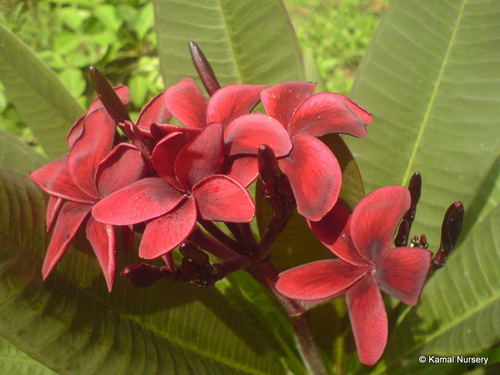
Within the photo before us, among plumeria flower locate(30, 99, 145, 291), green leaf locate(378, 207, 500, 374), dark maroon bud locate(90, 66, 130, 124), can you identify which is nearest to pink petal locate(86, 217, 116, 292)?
plumeria flower locate(30, 99, 145, 291)

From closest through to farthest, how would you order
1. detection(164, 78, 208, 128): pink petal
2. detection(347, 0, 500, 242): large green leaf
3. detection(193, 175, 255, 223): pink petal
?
detection(193, 175, 255, 223): pink petal < detection(164, 78, 208, 128): pink petal < detection(347, 0, 500, 242): large green leaf

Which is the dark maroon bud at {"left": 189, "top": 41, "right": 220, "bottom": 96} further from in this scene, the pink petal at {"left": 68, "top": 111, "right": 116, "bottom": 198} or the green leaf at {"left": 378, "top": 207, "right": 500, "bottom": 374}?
the green leaf at {"left": 378, "top": 207, "right": 500, "bottom": 374}

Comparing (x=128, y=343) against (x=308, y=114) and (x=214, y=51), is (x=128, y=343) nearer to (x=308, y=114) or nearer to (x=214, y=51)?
(x=308, y=114)

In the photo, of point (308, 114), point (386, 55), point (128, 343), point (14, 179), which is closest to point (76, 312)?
point (128, 343)

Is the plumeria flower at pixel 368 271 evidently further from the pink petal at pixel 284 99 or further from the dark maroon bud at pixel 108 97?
the dark maroon bud at pixel 108 97

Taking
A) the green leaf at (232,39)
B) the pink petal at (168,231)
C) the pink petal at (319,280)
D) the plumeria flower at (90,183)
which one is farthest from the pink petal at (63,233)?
the green leaf at (232,39)

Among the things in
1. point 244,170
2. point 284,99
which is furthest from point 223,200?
point 284,99
